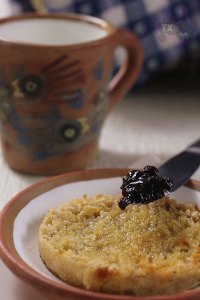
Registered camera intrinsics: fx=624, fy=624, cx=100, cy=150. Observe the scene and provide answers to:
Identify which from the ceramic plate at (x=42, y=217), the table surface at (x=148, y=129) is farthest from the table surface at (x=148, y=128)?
the ceramic plate at (x=42, y=217)

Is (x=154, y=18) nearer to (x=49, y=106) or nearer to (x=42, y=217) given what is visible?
(x=49, y=106)

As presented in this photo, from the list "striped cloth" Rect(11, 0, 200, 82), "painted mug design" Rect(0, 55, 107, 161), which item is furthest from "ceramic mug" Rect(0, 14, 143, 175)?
"striped cloth" Rect(11, 0, 200, 82)

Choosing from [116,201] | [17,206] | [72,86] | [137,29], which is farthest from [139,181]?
[137,29]

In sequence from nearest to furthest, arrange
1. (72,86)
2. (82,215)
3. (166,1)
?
1. (82,215)
2. (72,86)
3. (166,1)

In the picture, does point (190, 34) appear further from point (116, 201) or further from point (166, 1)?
point (116, 201)

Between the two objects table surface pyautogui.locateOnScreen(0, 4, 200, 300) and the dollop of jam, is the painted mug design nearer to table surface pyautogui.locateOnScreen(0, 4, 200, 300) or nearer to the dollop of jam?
table surface pyautogui.locateOnScreen(0, 4, 200, 300)

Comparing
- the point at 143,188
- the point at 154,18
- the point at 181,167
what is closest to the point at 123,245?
the point at 143,188
